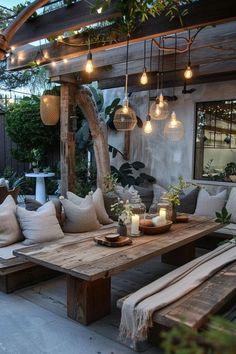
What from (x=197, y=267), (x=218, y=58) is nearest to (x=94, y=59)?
(x=218, y=58)

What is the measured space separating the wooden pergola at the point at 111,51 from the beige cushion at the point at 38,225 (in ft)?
5.81

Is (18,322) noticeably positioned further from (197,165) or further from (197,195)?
(197,165)

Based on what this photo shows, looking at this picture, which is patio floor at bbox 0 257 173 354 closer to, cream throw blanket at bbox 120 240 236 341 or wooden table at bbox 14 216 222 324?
wooden table at bbox 14 216 222 324

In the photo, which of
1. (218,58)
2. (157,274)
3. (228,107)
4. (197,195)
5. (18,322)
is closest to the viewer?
(18,322)

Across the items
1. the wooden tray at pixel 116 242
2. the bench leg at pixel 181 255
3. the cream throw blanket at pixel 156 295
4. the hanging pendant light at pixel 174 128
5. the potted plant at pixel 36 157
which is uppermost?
the hanging pendant light at pixel 174 128

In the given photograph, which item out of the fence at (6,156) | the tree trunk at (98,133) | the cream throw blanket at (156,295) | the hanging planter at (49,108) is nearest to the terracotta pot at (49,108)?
the hanging planter at (49,108)

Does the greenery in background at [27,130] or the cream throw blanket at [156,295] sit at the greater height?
the greenery in background at [27,130]

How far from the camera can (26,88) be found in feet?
37.8

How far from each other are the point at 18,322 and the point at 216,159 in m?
4.91

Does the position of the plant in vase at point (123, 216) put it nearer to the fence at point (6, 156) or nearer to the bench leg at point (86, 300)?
the bench leg at point (86, 300)

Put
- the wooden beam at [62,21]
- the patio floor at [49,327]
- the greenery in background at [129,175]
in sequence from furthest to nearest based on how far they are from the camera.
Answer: the greenery in background at [129,175]
the wooden beam at [62,21]
the patio floor at [49,327]

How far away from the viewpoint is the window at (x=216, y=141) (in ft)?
20.8

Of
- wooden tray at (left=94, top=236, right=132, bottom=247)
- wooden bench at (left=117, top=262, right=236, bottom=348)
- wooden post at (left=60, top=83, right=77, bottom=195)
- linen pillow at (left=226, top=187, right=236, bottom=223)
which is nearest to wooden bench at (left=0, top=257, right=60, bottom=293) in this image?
wooden tray at (left=94, top=236, right=132, bottom=247)

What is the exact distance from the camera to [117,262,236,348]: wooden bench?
2.01 metres
